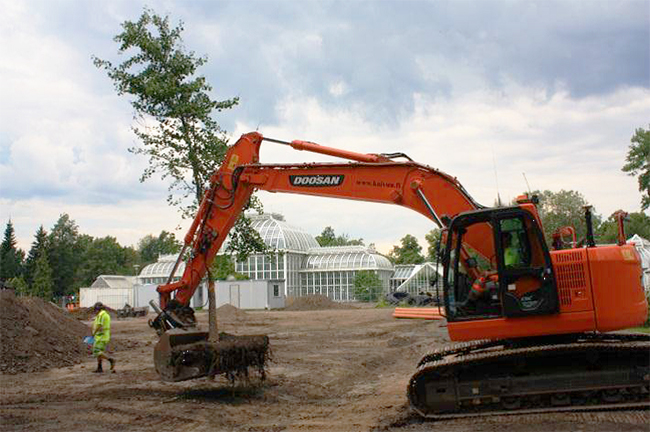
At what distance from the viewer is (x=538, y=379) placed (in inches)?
380

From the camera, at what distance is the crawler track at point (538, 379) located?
9.47m

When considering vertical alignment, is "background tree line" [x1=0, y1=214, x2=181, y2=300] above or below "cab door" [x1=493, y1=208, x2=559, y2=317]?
above

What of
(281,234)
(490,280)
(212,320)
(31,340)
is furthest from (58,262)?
(490,280)

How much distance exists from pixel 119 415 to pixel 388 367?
8.96m

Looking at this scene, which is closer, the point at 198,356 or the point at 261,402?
the point at 198,356

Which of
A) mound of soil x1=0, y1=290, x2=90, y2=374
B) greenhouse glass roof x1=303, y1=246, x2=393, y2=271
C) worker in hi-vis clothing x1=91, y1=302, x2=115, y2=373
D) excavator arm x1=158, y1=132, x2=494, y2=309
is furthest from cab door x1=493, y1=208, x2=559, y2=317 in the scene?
greenhouse glass roof x1=303, y1=246, x2=393, y2=271

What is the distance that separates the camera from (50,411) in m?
11.0

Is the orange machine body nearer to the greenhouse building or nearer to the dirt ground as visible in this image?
the dirt ground

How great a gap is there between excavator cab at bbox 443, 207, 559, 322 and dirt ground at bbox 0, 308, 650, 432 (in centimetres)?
153

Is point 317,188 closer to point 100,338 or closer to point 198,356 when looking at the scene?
point 198,356

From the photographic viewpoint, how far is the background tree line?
68875mm

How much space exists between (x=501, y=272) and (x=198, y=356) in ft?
17.9

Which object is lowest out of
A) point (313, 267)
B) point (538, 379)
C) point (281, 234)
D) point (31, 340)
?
point (538, 379)

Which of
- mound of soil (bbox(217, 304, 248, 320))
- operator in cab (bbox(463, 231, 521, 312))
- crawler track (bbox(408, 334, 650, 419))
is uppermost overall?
operator in cab (bbox(463, 231, 521, 312))
